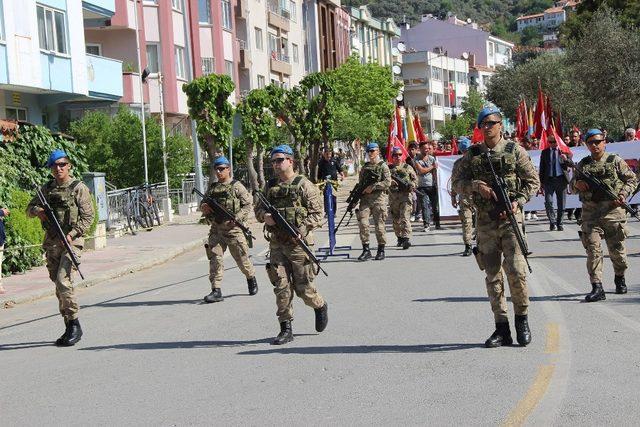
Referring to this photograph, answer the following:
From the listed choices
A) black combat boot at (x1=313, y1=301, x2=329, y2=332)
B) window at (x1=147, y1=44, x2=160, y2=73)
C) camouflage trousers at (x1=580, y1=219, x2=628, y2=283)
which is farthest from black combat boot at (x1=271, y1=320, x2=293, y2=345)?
window at (x1=147, y1=44, x2=160, y2=73)

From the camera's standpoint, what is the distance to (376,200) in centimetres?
1697

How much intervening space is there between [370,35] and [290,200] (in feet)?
Result: 296

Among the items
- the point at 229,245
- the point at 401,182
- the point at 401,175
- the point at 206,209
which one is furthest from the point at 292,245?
the point at 401,175

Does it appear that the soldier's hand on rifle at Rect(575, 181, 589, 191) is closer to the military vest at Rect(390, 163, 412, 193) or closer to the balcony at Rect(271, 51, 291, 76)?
the military vest at Rect(390, 163, 412, 193)

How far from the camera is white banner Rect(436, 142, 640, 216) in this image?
23.7 metres

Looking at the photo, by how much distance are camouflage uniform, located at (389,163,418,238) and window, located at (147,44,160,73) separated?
22.2m

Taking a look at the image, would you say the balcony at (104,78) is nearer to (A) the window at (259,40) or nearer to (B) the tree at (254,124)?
(B) the tree at (254,124)

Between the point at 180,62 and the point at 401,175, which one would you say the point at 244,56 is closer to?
the point at 180,62

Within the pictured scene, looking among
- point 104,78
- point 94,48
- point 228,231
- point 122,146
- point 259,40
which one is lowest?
point 228,231

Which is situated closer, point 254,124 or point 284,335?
point 284,335

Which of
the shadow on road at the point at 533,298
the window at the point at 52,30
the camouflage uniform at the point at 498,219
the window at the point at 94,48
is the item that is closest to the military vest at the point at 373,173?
the shadow on road at the point at 533,298

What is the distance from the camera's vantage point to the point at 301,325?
33.9ft

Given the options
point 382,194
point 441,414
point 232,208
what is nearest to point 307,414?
point 441,414

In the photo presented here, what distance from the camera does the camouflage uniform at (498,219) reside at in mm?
8531
